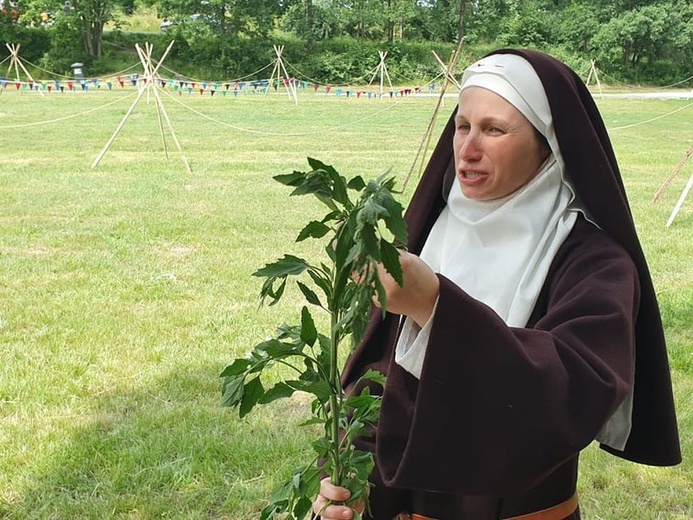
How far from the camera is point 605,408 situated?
1165 millimetres

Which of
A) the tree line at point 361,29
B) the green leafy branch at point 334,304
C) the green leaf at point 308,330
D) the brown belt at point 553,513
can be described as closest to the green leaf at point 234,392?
the green leafy branch at point 334,304

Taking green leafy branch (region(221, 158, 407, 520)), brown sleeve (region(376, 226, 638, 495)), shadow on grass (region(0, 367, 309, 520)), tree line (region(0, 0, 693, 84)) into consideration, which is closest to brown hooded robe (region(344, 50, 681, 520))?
brown sleeve (region(376, 226, 638, 495))

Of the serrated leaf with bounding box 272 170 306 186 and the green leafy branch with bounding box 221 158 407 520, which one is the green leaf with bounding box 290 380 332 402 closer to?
the green leafy branch with bounding box 221 158 407 520

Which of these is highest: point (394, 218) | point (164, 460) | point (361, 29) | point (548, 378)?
point (361, 29)

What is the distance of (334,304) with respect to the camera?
117 cm

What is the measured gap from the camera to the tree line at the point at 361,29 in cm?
3984

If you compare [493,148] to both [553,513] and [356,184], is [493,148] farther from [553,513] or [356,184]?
[553,513]

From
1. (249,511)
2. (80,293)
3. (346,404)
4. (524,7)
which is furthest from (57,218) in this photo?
(524,7)

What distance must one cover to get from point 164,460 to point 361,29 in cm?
4596

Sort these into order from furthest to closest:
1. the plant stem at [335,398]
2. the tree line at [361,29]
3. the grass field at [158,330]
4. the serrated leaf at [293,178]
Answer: the tree line at [361,29], the grass field at [158,330], the plant stem at [335,398], the serrated leaf at [293,178]

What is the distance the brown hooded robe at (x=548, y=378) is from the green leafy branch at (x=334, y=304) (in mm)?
102

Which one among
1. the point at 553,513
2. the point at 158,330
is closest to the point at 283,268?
the point at 553,513

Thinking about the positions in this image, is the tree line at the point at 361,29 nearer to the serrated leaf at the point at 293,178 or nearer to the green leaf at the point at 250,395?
the green leaf at the point at 250,395

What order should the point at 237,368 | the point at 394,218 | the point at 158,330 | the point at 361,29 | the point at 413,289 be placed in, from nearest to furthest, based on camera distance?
the point at 394,218, the point at 413,289, the point at 237,368, the point at 158,330, the point at 361,29
